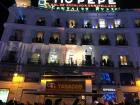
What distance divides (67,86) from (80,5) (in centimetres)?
2993

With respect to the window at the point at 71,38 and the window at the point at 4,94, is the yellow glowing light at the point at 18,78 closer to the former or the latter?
the window at the point at 4,94

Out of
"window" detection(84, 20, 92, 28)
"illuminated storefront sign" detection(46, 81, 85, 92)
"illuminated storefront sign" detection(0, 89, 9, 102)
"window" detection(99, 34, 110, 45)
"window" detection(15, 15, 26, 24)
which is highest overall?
"window" detection(15, 15, 26, 24)

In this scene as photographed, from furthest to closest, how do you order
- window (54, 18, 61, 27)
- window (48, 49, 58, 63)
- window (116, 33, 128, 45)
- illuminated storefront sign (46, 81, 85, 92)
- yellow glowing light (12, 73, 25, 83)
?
window (54, 18, 61, 27)
window (116, 33, 128, 45)
window (48, 49, 58, 63)
yellow glowing light (12, 73, 25, 83)
illuminated storefront sign (46, 81, 85, 92)

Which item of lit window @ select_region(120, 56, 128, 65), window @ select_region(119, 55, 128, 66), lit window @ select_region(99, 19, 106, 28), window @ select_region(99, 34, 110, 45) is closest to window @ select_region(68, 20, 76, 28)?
lit window @ select_region(99, 19, 106, 28)

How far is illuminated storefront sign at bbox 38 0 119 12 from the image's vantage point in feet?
143

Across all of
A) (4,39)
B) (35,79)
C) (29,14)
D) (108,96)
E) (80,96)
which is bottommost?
(108,96)

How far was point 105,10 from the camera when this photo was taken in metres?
43.2

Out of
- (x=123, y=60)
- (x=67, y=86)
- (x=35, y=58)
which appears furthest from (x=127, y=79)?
(x=67, y=86)

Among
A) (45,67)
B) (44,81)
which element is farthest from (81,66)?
(44,81)

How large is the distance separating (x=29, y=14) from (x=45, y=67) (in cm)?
1114

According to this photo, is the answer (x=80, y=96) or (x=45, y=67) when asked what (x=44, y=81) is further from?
(x=45, y=67)

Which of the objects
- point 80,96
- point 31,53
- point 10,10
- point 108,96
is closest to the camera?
point 80,96

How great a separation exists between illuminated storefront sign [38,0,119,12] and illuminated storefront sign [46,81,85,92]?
1119 inches

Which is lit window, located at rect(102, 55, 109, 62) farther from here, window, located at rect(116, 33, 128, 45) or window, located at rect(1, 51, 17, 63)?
window, located at rect(1, 51, 17, 63)
